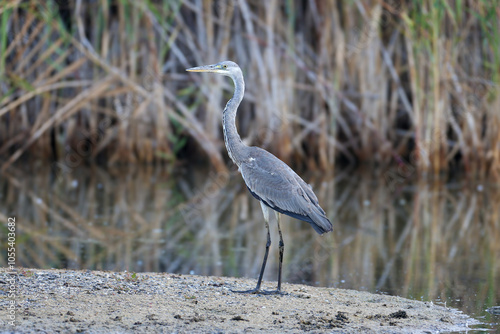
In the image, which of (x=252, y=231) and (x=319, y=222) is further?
(x=252, y=231)

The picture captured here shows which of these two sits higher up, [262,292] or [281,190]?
[281,190]

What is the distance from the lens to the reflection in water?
7352mm

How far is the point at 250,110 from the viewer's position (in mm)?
13422

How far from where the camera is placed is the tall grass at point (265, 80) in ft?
39.3

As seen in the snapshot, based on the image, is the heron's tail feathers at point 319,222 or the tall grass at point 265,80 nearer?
the heron's tail feathers at point 319,222

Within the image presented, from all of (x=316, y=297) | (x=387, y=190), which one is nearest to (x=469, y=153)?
(x=387, y=190)

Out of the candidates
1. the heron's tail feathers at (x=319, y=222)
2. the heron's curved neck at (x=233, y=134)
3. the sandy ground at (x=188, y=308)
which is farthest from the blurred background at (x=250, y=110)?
the sandy ground at (x=188, y=308)

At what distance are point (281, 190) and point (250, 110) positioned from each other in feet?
24.2

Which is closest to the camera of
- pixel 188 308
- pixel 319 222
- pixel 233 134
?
pixel 188 308

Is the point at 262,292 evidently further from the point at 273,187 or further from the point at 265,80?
the point at 265,80

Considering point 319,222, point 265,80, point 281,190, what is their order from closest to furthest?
point 319,222
point 281,190
point 265,80

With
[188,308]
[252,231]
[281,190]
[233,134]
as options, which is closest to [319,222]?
[281,190]

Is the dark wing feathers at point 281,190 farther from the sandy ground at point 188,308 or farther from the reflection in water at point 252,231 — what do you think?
the reflection in water at point 252,231

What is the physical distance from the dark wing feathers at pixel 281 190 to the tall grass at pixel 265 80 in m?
5.94
